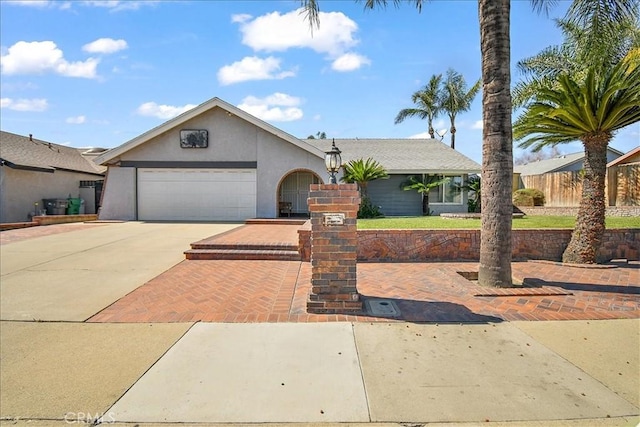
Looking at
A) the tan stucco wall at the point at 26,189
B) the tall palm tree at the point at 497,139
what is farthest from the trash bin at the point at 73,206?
the tall palm tree at the point at 497,139

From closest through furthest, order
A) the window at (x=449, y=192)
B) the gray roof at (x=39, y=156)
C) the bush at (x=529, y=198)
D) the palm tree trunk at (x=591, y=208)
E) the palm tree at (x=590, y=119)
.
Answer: the palm tree at (x=590, y=119) → the palm tree trunk at (x=591, y=208) → the gray roof at (x=39, y=156) → the window at (x=449, y=192) → the bush at (x=529, y=198)

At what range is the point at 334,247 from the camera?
15.0 ft

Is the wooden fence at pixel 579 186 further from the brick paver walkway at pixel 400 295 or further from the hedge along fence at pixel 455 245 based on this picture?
the brick paver walkway at pixel 400 295

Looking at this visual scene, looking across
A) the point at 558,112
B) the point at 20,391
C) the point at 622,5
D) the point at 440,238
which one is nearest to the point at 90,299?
the point at 20,391

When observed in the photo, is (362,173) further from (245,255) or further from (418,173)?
(245,255)

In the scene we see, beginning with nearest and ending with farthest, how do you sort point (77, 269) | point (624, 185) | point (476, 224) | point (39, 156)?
point (77, 269)
point (476, 224)
point (624, 185)
point (39, 156)

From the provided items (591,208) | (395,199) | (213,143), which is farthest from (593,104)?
(213,143)

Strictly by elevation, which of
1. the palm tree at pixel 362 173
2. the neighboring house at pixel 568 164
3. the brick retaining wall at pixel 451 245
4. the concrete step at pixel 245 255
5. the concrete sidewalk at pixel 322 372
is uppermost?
the neighboring house at pixel 568 164

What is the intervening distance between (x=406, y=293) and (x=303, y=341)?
7.55 ft

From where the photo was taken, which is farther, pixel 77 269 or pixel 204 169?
pixel 204 169

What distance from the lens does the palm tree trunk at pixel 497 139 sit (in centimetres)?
552

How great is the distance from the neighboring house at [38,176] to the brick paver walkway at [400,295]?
14.2 m

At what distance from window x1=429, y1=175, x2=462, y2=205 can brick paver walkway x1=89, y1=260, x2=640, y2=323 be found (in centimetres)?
1125

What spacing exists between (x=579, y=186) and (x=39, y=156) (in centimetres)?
2920
